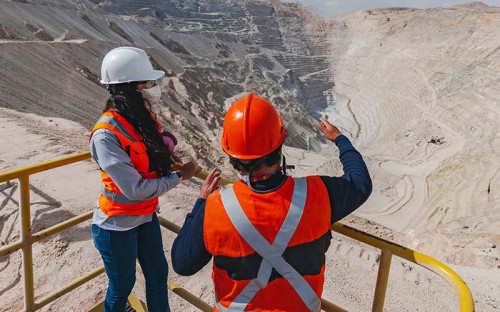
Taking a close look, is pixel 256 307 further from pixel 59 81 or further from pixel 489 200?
pixel 59 81

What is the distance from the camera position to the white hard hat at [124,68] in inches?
78.1

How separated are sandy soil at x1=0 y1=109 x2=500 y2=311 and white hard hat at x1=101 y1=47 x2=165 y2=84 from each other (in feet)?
6.90

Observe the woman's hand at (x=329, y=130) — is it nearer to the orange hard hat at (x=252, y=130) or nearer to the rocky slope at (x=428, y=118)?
the orange hard hat at (x=252, y=130)

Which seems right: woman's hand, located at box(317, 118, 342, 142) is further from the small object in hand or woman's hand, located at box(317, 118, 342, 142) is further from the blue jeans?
the blue jeans

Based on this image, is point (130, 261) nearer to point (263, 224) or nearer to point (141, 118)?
point (141, 118)

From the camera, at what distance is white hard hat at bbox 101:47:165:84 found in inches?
78.1

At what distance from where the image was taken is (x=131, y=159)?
193 centimetres

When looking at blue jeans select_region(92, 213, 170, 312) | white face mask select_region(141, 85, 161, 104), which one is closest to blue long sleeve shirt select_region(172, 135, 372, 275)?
blue jeans select_region(92, 213, 170, 312)

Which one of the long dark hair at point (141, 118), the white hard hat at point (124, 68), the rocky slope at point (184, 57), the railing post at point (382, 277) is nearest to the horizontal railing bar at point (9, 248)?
the long dark hair at point (141, 118)

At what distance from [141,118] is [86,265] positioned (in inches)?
95.3

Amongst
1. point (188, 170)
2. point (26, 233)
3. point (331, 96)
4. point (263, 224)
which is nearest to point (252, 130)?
point (263, 224)

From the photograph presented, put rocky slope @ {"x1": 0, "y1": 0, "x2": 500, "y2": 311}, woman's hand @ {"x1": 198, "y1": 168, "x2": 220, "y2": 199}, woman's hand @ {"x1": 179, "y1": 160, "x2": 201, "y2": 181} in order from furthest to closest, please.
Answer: rocky slope @ {"x1": 0, "y1": 0, "x2": 500, "y2": 311} < woman's hand @ {"x1": 179, "y1": 160, "x2": 201, "y2": 181} < woman's hand @ {"x1": 198, "y1": 168, "x2": 220, "y2": 199}

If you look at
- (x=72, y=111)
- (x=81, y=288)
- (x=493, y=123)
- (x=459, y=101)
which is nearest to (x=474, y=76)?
(x=459, y=101)

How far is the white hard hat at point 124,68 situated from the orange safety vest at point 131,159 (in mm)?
206
